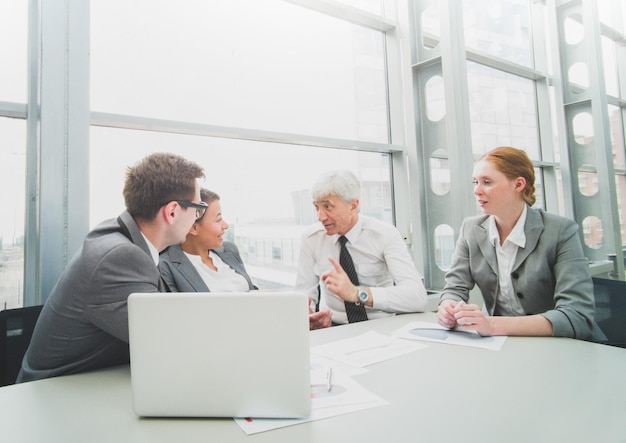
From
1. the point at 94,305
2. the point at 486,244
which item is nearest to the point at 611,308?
the point at 486,244

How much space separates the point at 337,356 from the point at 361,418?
40 centimetres

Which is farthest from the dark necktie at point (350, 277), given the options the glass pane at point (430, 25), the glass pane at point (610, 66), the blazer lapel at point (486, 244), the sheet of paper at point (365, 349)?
the glass pane at point (610, 66)

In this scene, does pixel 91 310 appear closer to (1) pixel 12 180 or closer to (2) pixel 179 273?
(2) pixel 179 273

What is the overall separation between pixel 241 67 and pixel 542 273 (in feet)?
6.81

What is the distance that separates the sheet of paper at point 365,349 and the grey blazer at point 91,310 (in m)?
0.60

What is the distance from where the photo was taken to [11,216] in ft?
5.44

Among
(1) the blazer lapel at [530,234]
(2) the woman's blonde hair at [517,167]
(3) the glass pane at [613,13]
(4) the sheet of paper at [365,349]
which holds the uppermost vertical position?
(3) the glass pane at [613,13]

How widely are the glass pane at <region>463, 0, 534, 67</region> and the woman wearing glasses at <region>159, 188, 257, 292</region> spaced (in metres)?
2.69

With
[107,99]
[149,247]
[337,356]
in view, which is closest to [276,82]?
[107,99]

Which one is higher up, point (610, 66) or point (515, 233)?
point (610, 66)

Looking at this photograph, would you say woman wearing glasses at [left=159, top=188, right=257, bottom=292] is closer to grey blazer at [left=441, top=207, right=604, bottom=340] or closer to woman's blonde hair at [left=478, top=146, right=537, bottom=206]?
grey blazer at [left=441, top=207, right=604, bottom=340]

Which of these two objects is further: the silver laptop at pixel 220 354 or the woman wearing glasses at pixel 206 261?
the woman wearing glasses at pixel 206 261

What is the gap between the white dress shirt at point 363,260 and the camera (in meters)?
2.06

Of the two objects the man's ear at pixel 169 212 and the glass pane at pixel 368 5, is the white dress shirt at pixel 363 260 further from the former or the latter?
the glass pane at pixel 368 5
